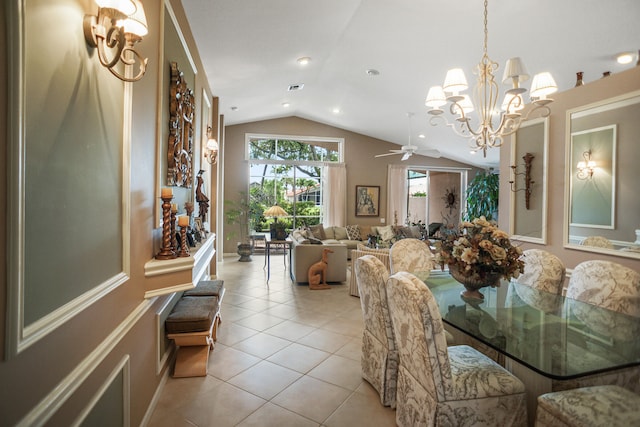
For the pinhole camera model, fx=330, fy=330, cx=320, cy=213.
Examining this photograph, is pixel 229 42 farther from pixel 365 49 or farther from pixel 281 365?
pixel 281 365

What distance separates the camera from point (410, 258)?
10.5 feet

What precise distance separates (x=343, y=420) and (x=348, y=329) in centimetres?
150

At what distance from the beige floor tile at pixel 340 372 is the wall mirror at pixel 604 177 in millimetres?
2369

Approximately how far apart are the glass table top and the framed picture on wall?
667cm

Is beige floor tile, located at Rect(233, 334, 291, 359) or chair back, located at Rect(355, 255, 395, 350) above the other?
chair back, located at Rect(355, 255, 395, 350)

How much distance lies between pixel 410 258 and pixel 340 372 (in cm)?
123

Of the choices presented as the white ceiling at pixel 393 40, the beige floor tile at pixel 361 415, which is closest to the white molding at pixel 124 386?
the beige floor tile at pixel 361 415

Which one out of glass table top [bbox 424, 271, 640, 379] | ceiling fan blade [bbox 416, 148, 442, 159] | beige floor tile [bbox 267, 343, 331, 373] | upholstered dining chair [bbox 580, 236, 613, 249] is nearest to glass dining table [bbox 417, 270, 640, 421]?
glass table top [bbox 424, 271, 640, 379]

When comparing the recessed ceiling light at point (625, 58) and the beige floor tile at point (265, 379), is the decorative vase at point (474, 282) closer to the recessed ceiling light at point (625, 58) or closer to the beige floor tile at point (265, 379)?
the beige floor tile at point (265, 379)

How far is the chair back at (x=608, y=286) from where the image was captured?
197 centimetres

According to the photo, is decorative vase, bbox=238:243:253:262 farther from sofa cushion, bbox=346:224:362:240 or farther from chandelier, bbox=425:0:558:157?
chandelier, bbox=425:0:558:157

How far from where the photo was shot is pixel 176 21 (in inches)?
106

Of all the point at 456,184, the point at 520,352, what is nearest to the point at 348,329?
the point at 520,352

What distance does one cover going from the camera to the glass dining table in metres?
1.44
